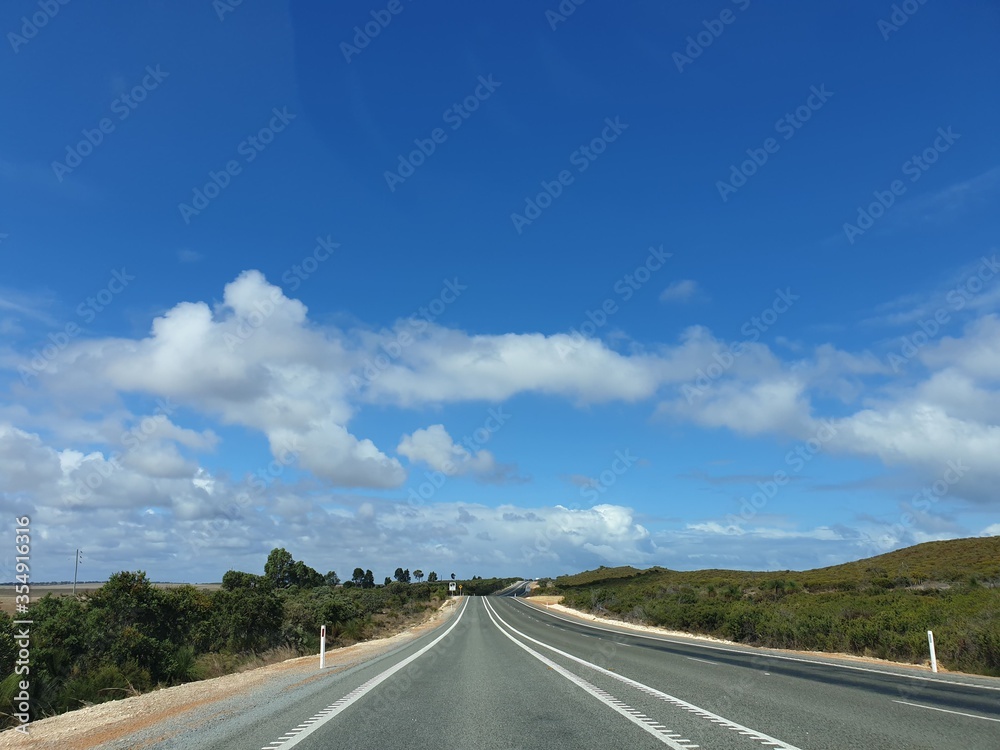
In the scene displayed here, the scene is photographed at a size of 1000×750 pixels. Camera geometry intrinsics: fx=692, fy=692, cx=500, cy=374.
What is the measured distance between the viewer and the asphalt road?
28.6ft

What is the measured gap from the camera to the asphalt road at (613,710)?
28.6 ft

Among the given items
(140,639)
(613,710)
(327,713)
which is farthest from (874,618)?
(140,639)

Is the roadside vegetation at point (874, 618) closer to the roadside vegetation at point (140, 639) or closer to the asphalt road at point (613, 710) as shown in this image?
the asphalt road at point (613, 710)

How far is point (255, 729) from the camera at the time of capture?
9.64m

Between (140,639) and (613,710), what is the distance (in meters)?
16.2

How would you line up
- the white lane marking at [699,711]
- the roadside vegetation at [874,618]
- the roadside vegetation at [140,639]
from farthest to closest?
the roadside vegetation at [874,618] < the roadside vegetation at [140,639] < the white lane marking at [699,711]

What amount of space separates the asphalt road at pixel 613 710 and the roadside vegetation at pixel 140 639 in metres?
5.33

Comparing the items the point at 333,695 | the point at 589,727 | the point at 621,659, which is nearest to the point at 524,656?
the point at 621,659

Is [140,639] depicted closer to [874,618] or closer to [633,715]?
[633,715]

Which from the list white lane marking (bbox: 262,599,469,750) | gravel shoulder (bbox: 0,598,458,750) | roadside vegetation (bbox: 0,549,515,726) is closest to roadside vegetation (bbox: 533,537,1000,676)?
white lane marking (bbox: 262,599,469,750)

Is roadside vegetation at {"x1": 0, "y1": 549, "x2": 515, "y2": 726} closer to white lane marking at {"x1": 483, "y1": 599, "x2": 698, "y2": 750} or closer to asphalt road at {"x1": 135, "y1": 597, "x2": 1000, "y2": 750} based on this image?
asphalt road at {"x1": 135, "y1": 597, "x2": 1000, "y2": 750}

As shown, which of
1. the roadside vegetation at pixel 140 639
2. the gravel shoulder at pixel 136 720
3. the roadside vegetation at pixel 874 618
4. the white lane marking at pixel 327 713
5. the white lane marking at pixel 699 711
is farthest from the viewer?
the roadside vegetation at pixel 874 618

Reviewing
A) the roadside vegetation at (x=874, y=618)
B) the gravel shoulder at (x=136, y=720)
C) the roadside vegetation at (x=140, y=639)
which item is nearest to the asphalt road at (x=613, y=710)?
the gravel shoulder at (x=136, y=720)

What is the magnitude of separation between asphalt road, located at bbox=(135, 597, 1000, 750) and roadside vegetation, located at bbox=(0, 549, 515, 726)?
533cm
